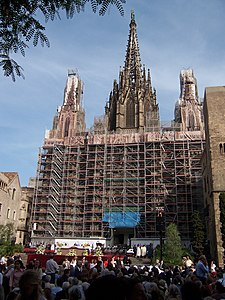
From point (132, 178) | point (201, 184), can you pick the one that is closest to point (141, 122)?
point (132, 178)

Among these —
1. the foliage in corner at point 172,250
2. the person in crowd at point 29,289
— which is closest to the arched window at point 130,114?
the foliage in corner at point 172,250

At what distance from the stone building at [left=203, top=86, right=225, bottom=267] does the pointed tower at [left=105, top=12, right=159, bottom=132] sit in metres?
16.9

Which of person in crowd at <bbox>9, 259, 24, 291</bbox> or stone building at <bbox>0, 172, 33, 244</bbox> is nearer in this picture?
person in crowd at <bbox>9, 259, 24, 291</bbox>

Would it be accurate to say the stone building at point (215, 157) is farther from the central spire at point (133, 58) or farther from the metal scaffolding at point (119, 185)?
the central spire at point (133, 58)

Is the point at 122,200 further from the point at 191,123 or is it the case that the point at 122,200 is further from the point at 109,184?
the point at 191,123

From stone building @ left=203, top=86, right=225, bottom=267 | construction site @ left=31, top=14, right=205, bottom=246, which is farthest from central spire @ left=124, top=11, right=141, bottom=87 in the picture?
stone building @ left=203, top=86, right=225, bottom=267

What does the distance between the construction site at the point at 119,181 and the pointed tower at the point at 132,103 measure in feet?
2.08

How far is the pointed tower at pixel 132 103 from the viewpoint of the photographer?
50281 mm

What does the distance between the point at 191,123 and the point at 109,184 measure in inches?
687

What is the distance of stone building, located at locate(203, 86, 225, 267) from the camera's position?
25.0 m

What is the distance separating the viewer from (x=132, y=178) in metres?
41.6

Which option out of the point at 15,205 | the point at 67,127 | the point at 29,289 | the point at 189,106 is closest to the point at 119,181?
the point at 67,127

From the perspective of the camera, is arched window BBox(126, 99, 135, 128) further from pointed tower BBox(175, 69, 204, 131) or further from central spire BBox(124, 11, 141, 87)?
pointed tower BBox(175, 69, 204, 131)

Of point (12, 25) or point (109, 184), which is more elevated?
point (109, 184)
